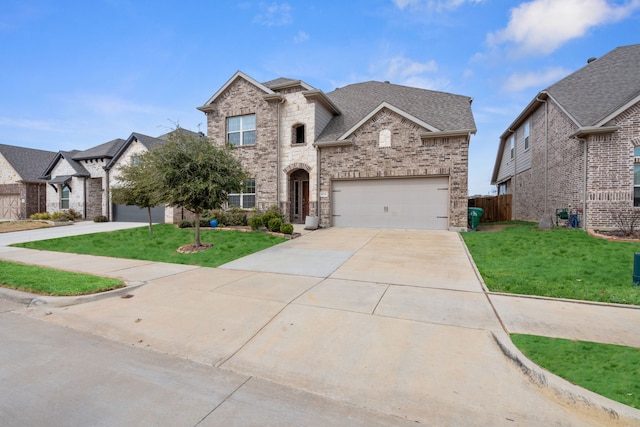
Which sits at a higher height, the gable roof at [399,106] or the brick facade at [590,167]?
the gable roof at [399,106]

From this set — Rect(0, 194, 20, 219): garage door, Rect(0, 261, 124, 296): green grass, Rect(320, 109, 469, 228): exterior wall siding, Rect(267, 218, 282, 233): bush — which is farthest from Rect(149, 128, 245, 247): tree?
Rect(0, 194, 20, 219): garage door

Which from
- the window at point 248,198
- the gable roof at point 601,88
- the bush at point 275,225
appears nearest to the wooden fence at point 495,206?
the gable roof at point 601,88

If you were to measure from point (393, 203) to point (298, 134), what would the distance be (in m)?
6.87

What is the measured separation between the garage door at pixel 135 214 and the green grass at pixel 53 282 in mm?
13277

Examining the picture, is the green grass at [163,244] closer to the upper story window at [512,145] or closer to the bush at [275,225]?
the bush at [275,225]

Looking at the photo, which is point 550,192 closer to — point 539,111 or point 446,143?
point 539,111

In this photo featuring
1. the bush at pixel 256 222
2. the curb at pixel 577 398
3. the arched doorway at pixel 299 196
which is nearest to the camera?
the curb at pixel 577 398

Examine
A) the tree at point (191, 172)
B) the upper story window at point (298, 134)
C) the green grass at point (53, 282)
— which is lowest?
the green grass at point (53, 282)

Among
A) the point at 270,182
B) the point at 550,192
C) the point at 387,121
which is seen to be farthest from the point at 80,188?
the point at 550,192

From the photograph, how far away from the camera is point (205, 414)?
2.68 metres

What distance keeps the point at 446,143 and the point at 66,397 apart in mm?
15236

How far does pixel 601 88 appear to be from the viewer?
14430 mm

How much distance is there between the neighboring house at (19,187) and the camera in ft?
86.0

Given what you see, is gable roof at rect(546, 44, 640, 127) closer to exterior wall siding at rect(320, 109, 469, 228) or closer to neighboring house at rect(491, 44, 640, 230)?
neighboring house at rect(491, 44, 640, 230)
